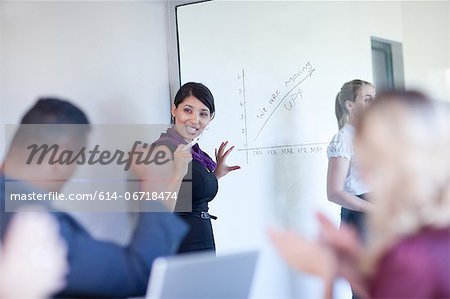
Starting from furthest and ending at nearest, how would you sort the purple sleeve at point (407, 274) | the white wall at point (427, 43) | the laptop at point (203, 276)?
the white wall at point (427, 43), the laptop at point (203, 276), the purple sleeve at point (407, 274)

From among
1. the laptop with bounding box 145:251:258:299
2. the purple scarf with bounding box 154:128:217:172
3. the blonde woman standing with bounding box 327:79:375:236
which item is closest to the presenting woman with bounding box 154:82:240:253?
the purple scarf with bounding box 154:128:217:172

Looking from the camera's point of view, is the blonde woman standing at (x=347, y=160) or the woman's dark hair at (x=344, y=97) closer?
the blonde woman standing at (x=347, y=160)

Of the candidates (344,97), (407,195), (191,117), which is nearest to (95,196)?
(191,117)

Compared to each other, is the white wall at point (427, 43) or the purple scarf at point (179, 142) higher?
the white wall at point (427, 43)

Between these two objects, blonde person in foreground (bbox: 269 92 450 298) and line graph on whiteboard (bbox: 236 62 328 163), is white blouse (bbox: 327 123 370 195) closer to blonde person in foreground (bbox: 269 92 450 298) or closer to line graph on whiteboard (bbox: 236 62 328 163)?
line graph on whiteboard (bbox: 236 62 328 163)

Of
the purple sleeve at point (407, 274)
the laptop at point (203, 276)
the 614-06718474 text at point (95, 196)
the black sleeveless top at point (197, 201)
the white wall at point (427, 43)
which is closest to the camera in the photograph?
the purple sleeve at point (407, 274)

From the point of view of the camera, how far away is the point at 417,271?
2.64ft

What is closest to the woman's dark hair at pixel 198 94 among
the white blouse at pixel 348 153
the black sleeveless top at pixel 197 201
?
the black sleeveless top at pixel 197 201

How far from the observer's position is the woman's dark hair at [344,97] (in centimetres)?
221

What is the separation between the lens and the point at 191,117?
208cm

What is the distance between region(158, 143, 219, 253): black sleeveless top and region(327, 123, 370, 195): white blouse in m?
0.44

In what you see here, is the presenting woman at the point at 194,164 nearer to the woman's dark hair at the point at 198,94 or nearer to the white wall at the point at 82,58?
the woman's dark hair at the point at 198,94

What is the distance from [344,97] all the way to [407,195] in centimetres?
142

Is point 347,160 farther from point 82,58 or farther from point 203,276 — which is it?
point 203,276
